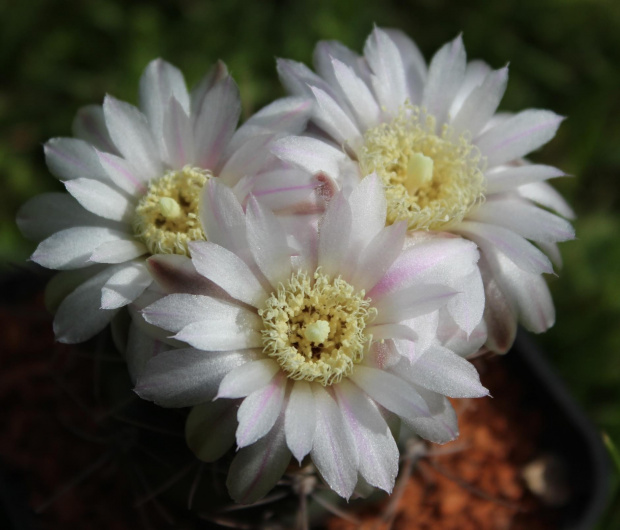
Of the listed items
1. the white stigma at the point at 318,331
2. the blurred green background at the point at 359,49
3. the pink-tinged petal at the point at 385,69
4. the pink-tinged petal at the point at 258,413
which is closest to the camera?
the pink-tinged petal at the point at 258,413

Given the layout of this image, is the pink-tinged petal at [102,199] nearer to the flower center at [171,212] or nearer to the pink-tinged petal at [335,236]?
the flower center at [171,212]

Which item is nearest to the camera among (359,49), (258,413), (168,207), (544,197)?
(258,413)

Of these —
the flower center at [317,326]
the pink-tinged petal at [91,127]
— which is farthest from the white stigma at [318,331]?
the pink-tinged petal at [91,127]

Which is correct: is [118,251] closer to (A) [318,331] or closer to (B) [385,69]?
(A) [318,331]

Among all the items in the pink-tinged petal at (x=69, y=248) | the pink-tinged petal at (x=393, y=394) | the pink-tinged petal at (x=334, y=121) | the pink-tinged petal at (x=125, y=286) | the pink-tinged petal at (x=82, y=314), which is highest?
the pink-tinged petal at (x=334, y=121)

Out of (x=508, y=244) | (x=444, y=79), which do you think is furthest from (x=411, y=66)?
(x=508, y=244)
